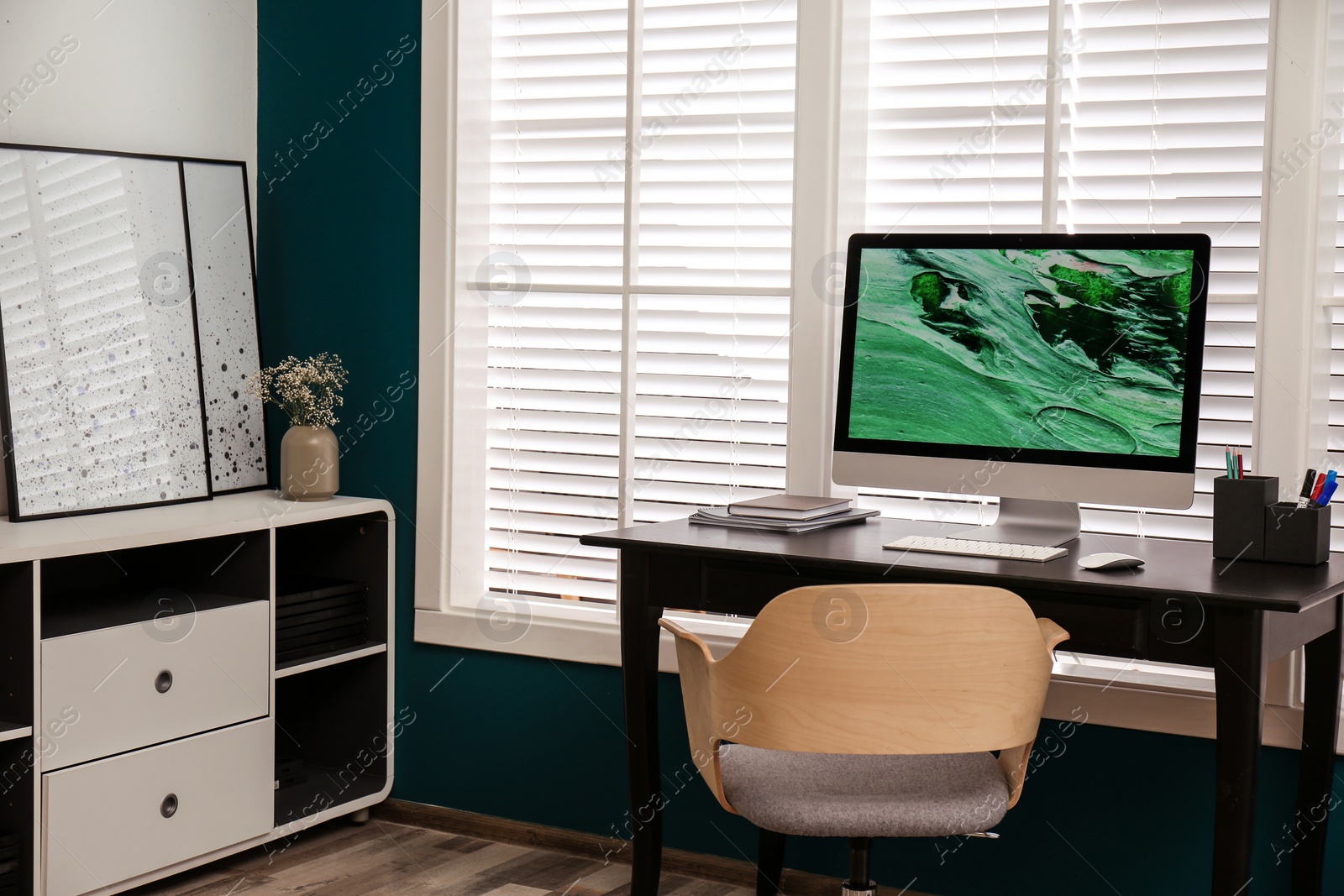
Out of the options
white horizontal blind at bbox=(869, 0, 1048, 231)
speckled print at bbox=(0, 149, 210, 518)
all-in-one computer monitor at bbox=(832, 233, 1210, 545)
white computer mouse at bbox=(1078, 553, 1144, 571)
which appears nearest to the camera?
white computer mouse at bbox=(1078, 553, 1144, 571)

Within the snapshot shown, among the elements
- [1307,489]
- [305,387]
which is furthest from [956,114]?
[305,387]

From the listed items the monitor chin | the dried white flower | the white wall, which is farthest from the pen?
the white wall

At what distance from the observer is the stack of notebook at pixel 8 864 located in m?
2.43

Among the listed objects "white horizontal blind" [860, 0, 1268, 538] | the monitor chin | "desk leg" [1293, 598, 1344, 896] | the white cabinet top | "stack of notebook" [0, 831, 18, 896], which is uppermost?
"white horizontal blind" [860, 0, 1268, 538]

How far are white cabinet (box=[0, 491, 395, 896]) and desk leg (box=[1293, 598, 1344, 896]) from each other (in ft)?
6.78

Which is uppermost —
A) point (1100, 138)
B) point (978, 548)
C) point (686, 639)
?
point (1100, 138)

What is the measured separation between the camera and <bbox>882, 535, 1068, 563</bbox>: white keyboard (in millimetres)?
2178

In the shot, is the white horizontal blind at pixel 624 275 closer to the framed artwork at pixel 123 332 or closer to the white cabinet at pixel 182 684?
the white cabinet at pixel 182 684

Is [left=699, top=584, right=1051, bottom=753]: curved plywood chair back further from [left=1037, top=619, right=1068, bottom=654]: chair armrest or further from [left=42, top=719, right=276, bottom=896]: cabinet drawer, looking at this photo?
[left=42, top=719, right=276, bottom=896]: cabinet drawer

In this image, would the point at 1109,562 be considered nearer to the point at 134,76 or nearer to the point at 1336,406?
the point at 1336,406

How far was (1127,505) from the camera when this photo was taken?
234cm

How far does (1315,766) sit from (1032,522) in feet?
2.15

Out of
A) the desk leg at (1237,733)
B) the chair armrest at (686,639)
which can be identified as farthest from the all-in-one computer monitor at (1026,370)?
the chair armrest at (686,639)

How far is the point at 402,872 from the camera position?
2961 millimetres
